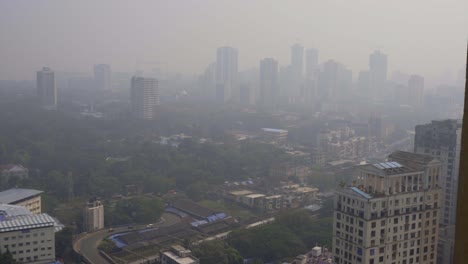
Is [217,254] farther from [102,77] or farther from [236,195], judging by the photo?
[102,77]

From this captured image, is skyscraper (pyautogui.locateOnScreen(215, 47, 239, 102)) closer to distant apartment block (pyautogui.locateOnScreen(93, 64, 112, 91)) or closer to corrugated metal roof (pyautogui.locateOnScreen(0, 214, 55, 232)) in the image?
distant apartment block (pyautogui.locateOnScreen(93, 64, 112, 91))

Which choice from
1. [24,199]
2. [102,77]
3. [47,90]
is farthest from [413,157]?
[102,77]

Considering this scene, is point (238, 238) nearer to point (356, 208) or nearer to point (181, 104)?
point (356, 208)

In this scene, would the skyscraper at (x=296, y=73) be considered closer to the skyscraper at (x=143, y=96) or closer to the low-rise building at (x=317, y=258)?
the skyscraper at (x=143, y=96)

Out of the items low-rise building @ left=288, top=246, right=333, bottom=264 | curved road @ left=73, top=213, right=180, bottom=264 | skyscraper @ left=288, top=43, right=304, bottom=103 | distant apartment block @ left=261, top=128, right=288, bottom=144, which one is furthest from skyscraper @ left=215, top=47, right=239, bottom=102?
low-rise building @ left=288, top=246, right=333, bottom=264

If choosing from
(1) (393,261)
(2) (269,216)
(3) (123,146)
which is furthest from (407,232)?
(3) (123,146)

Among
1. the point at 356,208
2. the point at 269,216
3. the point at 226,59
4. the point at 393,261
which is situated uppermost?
the point at 226,59

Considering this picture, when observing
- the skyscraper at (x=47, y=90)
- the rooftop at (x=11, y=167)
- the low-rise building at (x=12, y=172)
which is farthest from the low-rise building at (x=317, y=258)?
the skyscraper at (x=47, y=90)
